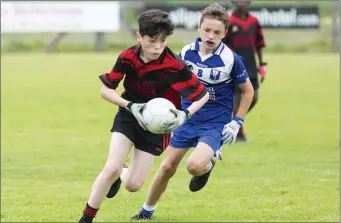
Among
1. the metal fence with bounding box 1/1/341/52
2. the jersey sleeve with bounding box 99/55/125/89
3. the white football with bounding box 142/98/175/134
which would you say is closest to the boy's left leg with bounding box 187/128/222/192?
the white football with bounding box 142/98/175/134

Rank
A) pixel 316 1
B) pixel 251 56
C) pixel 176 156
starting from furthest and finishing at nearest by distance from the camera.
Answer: pixel 316 1 < pixel 251 56 < pixel 176 156

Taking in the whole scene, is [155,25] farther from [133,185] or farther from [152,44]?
[133,185]

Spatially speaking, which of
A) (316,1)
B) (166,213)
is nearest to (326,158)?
(166,213)

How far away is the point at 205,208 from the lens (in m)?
8.65

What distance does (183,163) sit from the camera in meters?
11.7

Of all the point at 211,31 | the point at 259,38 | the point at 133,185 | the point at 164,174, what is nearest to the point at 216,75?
the point at 211,31

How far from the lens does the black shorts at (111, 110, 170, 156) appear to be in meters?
7.16

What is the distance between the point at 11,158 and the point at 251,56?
12.1 ft

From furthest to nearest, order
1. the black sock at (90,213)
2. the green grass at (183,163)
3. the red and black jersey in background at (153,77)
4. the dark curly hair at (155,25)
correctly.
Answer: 1. the green grass at (183,163)
2. the black sock at (90,213)
3. the red and black jersey in background at (153,77)
4. the dark curly hair at (155,25)

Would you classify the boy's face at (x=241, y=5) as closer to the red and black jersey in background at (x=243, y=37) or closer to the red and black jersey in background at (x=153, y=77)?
the red and black jersey in background at (x=243, y=37)

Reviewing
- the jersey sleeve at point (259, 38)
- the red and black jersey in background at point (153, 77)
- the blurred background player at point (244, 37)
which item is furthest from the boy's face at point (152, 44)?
the jersey sleeve at point (259, 38)

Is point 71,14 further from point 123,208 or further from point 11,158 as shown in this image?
point 123,208

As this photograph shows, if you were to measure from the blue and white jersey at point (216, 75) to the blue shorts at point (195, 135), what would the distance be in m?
0.05

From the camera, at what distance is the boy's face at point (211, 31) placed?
24.4 feet
